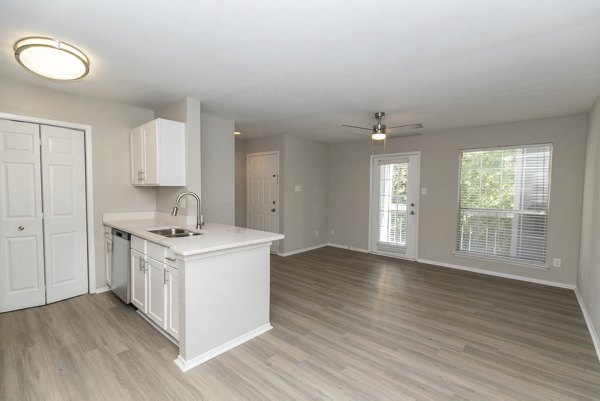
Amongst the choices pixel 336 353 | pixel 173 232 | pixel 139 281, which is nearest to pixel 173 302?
pixel 139 281

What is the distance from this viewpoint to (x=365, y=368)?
2.15 meters

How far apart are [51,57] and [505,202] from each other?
5643mm

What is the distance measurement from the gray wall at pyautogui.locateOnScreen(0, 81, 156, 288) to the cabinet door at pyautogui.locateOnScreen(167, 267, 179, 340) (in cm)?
179

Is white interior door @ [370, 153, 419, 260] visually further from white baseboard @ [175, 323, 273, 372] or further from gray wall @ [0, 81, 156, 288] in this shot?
gray wall @ [0, 81, 156, 288]

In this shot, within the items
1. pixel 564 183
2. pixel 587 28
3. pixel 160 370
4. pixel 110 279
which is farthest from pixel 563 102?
pixel 110 279

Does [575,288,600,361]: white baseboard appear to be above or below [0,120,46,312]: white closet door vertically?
below

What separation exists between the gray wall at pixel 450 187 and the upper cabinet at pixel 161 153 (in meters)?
3.82

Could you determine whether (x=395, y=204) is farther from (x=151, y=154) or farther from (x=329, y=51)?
(x=151, y=154)

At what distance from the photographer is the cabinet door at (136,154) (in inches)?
134

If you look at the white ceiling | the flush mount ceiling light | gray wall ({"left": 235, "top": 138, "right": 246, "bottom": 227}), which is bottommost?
Answer: gray wall ({"left": 235, "top": 138, "right": 246, "bottom": 227})

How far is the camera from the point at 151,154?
322 cm

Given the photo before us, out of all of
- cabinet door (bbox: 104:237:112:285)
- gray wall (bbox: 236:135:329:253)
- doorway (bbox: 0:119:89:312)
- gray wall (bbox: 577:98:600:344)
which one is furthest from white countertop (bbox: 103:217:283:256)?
gray wall (bbox: 577:98:600:344)

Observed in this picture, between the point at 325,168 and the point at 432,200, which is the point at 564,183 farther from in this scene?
the point at 325,168

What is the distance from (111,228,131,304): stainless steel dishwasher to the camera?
9.68ft
